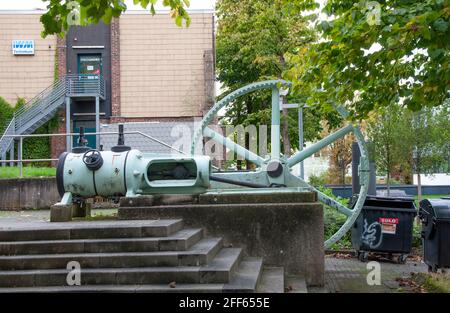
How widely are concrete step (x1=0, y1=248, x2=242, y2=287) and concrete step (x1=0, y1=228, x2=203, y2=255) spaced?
0.39 meters

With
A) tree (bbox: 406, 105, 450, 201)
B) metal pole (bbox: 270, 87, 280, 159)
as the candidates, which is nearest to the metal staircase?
tree (bbox: 406, 105, 450, 201)

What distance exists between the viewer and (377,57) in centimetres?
756

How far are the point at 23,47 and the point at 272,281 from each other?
2832 centimetres

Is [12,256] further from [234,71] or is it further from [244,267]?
[234,71]

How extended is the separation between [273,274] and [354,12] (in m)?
3.46

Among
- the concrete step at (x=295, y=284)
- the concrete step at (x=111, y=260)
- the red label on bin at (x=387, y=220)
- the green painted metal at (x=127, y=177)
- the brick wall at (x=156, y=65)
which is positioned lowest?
the concrete step at (x=295, y=284)

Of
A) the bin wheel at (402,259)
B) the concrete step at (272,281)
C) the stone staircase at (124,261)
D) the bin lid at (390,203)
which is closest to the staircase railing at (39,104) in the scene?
the bin lid at (390,203)

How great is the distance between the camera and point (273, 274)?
7.67m

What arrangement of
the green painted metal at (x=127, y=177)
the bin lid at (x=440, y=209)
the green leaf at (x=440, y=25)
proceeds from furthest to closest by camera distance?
the bin lid at (x=440, y=209) < the green painted metal at (x=127, y=177) < the green leaf at (x=440, y=25)

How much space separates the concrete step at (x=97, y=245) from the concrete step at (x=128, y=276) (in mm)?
394

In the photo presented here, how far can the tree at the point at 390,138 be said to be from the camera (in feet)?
86.1

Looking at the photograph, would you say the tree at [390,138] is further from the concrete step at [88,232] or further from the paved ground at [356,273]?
the concrete step at [88,232]
